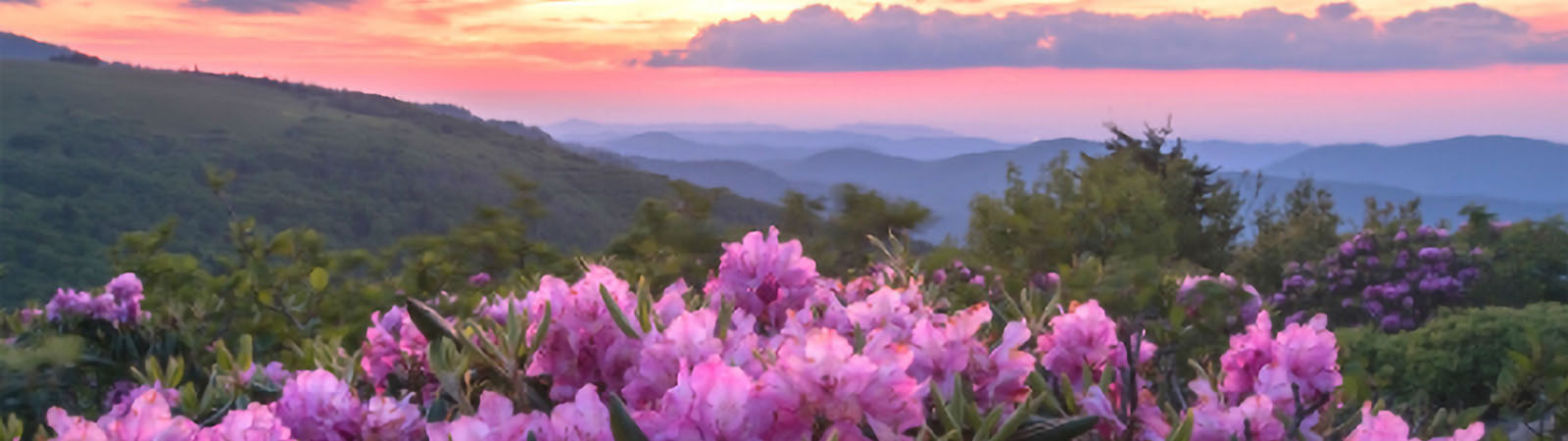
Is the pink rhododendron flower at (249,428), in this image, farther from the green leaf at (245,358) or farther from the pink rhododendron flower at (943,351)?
the pink rhododendron flower at (943,351)

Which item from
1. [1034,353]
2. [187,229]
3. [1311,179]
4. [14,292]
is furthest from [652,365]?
[187,229]

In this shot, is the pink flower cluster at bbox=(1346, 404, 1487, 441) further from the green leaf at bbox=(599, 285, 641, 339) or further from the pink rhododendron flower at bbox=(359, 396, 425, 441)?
the pink rhododendron flower at bbox=(359, 396, 425, 441)

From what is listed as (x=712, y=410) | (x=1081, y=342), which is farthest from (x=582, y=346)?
(x=1081, y=342)

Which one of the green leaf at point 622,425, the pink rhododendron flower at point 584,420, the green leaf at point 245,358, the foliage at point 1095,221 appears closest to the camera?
the green leaf at point 622,425

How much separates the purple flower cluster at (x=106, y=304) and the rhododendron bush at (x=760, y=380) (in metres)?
2.70

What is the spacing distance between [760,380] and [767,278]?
2.21 ft

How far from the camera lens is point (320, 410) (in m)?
1.44

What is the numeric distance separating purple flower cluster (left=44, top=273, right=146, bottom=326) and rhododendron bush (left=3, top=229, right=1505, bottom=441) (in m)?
2.70

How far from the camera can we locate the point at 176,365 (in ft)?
6.61

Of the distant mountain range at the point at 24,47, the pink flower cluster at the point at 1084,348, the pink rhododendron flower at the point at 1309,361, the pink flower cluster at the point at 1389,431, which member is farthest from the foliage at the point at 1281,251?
the distant mountain range at the point at 24,47

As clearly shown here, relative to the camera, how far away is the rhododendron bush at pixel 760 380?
1120 millimetres

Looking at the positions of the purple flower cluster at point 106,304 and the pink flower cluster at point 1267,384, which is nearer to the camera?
the pink flower cluster at point 1267,384

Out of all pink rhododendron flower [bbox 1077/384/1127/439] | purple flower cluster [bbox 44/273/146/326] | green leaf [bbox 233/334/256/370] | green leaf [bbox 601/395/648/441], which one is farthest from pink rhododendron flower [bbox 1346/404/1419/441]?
purple flower cluster [bbox 44/273/146/326]

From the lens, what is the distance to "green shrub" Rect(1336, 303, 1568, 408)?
580cm
